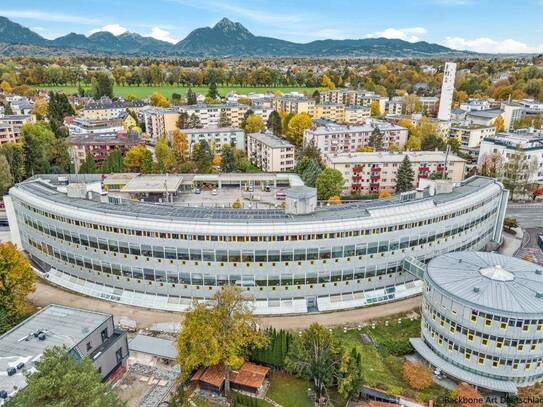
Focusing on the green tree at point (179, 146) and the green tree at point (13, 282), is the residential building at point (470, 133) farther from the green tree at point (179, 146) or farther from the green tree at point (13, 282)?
the green tree at point (13, 282)

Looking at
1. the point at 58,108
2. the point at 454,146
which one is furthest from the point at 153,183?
the point at 454,146

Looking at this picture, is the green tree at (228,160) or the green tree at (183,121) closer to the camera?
the green tree at (228,160)

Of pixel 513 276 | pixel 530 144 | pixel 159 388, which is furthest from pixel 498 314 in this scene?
pixel 530 144

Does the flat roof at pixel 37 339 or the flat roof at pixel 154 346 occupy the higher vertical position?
the flat roof at pixel 37 339

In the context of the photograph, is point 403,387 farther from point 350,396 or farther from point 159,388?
point 159,388

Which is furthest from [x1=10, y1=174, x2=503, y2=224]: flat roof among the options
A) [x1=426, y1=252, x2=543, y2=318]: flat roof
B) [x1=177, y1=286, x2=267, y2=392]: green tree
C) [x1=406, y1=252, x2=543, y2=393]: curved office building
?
[x1=177, y1=286, x2=267, y2=392]: green tree

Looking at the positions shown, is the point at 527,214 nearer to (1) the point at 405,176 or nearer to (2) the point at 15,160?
(1) the point at 405,176

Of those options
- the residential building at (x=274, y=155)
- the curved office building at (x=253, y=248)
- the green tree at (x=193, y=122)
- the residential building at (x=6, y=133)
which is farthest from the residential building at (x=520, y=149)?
the residential building at (x=6, y=133)
